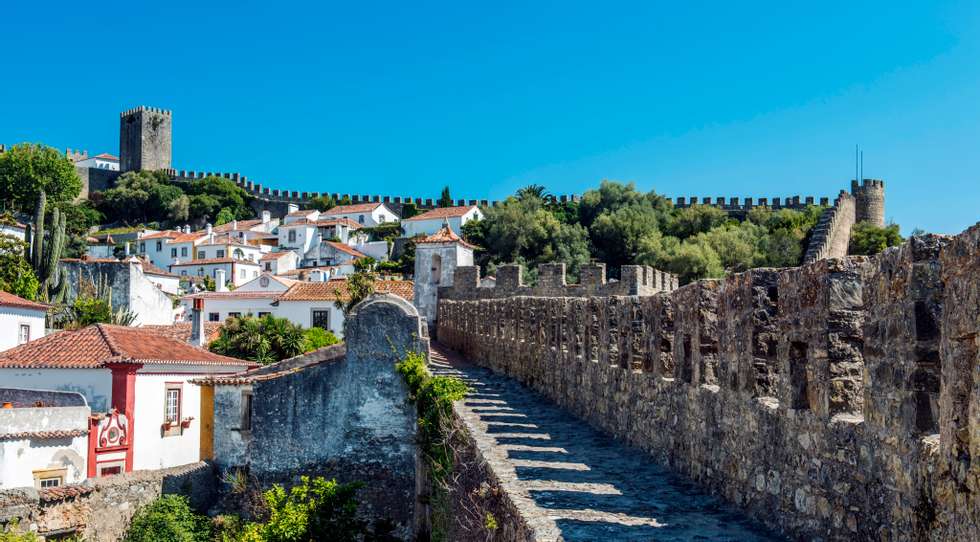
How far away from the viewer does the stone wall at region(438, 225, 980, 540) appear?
12.2ft

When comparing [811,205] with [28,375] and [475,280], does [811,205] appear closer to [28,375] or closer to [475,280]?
[475,280]

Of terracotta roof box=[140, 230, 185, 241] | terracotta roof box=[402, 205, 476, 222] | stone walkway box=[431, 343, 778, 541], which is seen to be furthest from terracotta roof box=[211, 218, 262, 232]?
stone walkway box=[431, 343, 778, 541]

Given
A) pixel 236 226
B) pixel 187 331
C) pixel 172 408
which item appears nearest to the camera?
pixel 172 408

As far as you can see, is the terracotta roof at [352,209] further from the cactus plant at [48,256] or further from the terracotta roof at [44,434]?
the terracotta roof at [44,434]

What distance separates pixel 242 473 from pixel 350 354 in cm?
389

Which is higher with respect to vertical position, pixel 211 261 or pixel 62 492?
pixel 211 261

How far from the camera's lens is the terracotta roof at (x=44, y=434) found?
21.1 metres

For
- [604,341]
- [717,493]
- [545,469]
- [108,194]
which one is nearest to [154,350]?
[604,341]

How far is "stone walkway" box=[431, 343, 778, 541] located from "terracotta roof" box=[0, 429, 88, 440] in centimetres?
1388

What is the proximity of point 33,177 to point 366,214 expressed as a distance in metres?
29.4

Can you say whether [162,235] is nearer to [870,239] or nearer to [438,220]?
[438,220]

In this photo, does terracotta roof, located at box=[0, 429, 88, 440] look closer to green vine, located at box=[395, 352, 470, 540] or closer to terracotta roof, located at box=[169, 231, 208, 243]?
green vine, located at box=[395, 352, 470, 540]

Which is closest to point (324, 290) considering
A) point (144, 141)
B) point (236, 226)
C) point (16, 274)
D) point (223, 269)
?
point (16, 274)

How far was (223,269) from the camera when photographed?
220 ft
